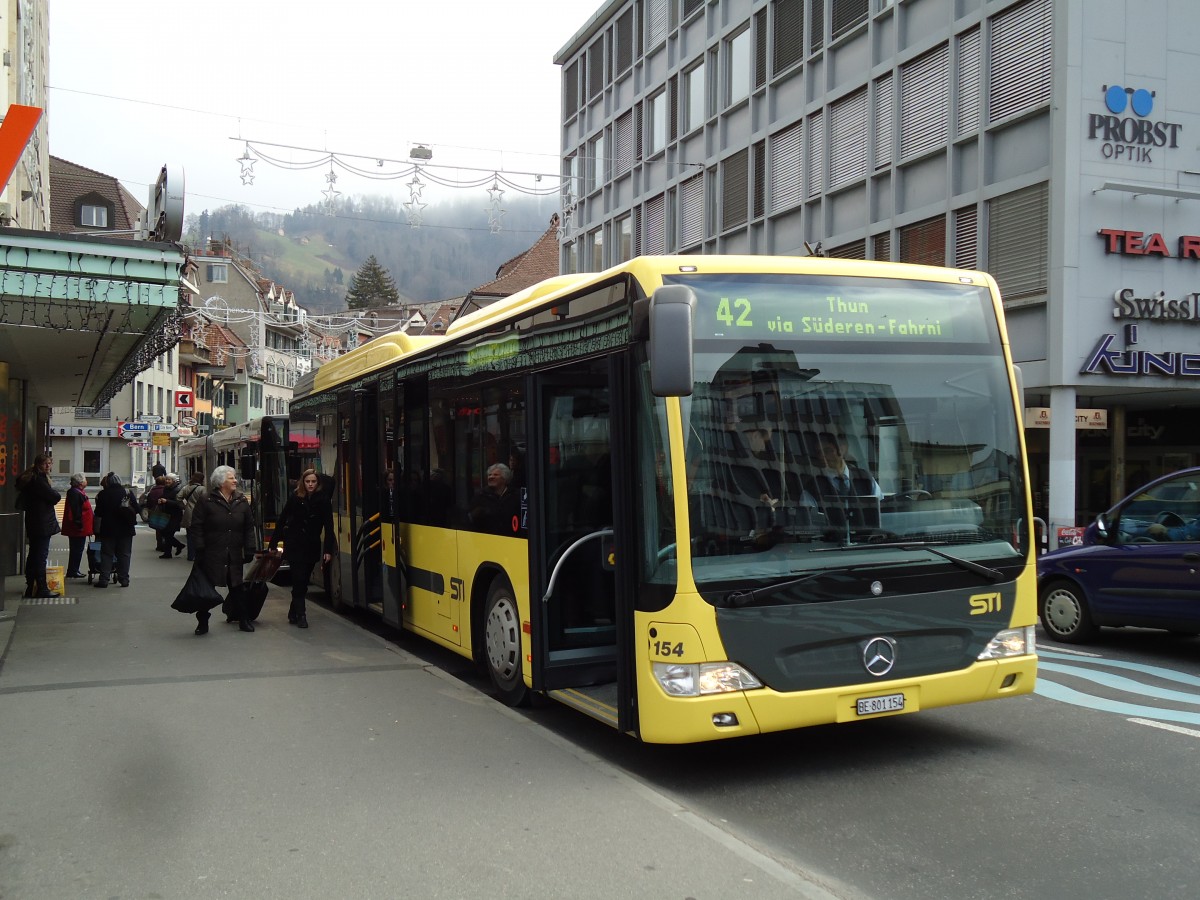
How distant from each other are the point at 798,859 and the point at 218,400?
279 feet

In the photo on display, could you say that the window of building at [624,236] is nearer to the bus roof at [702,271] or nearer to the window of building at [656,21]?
the window of building at [656,21]

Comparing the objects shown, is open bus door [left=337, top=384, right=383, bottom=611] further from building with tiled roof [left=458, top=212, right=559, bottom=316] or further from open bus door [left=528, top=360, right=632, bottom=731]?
building with tiled roof [left=458, top=212, right=559, bottom=316]

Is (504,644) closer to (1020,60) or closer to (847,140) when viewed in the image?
(1020,60)

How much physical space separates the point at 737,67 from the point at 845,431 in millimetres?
27381

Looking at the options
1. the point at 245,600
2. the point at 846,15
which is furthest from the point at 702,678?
the point at 846,15

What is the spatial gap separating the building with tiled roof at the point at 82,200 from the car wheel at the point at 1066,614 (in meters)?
56.7

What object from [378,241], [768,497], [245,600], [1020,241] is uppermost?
[378,241]

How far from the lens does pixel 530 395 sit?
295 inches

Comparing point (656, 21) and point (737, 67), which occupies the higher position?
point (656, 21)

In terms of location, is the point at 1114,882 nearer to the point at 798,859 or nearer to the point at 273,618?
the point at 798,859

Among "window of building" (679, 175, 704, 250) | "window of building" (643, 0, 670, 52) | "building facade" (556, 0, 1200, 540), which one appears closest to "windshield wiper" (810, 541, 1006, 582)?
"building facade" (556, 0, 1200, 540)

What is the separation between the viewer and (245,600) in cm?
1217

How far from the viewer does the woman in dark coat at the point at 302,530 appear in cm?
1248

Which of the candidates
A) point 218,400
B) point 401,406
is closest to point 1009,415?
point 401,406
